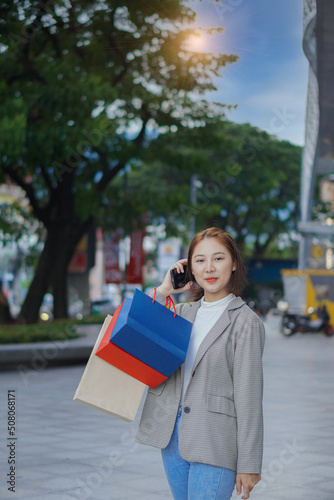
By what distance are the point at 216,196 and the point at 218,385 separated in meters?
34.5

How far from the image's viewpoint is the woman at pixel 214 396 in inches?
112

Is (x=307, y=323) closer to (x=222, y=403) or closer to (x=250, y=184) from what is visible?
(x=250, y=184)

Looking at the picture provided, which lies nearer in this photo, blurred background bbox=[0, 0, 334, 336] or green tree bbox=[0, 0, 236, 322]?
blurred background bbox=[0, 0, 334, 336]

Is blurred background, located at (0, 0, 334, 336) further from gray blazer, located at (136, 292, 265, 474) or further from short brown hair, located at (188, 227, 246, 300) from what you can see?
gray blazer, located at (136, 292, 265, 474)

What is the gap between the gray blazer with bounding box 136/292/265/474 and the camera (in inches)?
112

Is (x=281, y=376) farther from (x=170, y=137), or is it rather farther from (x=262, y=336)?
(x=262, y=336)

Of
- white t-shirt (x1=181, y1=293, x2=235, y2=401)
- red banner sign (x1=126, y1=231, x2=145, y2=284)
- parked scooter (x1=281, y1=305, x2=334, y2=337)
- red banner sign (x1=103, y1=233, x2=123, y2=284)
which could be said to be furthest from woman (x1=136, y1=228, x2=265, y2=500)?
red banner sign (x1=103, y1=233, x2=123, y2=284)

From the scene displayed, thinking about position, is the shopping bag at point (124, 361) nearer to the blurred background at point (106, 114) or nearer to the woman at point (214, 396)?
the woman at point (214, 396)

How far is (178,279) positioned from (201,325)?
23cm

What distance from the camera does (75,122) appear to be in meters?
13.9

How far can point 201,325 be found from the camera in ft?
10.0

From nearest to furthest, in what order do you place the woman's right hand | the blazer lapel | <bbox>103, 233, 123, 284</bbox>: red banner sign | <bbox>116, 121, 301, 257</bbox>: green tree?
1. the blazer lapel
2. the woman's right hand
3. <bbox>103, 233, 123, 284</bbox>: red banner sign
4. <bbox>116, 121, 301, 257</bbox>: green tree

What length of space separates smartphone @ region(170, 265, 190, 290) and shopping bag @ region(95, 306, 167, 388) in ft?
1.06

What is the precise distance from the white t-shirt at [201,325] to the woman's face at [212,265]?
0.16 feet
